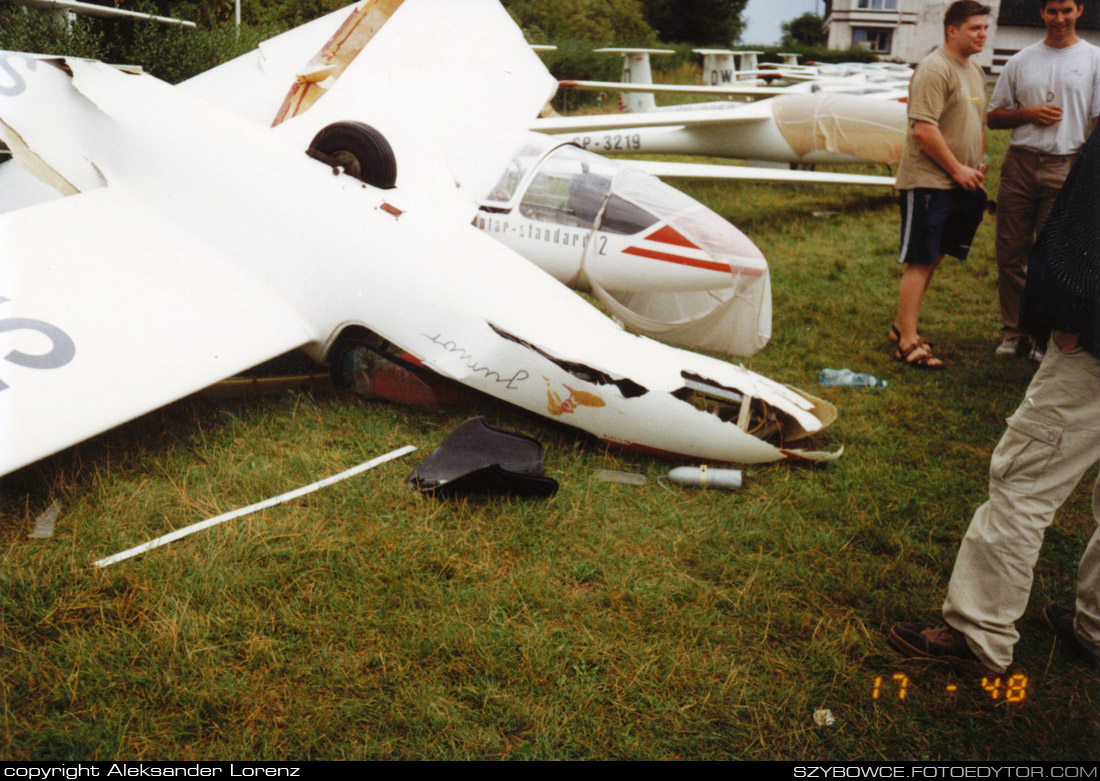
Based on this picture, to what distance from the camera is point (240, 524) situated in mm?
3455

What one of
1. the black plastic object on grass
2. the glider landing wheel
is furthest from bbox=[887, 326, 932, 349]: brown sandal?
the glider landing wheel

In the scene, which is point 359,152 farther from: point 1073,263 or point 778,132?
point 778,132

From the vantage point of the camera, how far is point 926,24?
1241cm

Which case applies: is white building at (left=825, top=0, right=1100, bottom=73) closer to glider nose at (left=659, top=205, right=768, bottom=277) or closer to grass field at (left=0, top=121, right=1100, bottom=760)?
glider nose at (left=659, top=205, right=768, bottom=277)

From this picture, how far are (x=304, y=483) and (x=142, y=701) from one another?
1.44 m

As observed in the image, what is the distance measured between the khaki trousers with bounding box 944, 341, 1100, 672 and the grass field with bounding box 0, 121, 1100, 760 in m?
0.28

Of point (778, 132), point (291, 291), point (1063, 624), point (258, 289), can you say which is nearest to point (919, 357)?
point (1063, 624)

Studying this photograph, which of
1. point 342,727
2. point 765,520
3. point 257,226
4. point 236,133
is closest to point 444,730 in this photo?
point 342,727

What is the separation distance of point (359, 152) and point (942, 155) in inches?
158

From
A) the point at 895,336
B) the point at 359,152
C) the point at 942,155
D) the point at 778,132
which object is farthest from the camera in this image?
the point at 778,132

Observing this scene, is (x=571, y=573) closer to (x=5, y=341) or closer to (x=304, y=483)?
(x=304, y=483)

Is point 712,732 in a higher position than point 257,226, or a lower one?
lower

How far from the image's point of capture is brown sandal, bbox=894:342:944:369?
580cm

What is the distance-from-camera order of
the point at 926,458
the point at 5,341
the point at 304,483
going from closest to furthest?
the point at 5,341 < the point at 304,483 < the point at 926,458
